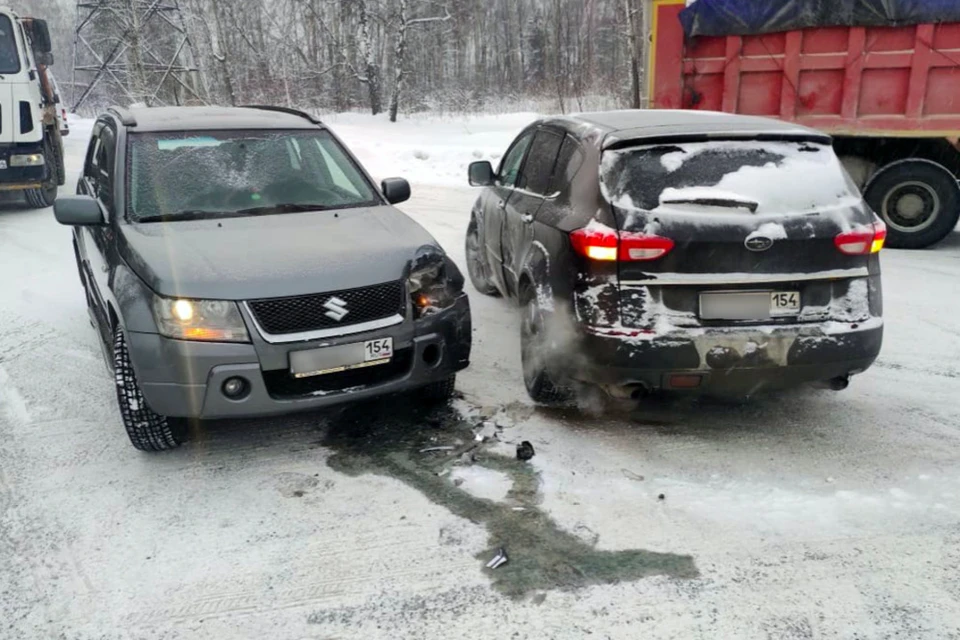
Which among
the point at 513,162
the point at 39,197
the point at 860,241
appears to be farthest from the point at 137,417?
the point at 39,197

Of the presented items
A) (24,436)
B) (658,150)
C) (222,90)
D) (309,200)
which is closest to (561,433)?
(658,150)

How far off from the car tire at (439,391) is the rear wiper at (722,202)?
1619 mm

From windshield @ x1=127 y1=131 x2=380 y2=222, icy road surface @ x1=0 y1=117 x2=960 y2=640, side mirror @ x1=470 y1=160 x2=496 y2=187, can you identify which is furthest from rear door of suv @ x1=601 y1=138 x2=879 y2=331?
side mirror @ x1=470 y1=160 x2=496 y2=187

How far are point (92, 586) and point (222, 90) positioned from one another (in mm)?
34598

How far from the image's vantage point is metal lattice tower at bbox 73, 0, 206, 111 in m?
25.5

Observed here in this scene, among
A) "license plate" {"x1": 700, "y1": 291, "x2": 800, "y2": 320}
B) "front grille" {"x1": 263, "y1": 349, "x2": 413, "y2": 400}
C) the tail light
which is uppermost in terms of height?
the tail light

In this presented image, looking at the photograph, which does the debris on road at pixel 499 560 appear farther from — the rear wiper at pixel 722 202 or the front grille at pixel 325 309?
the rear wiper at pixel 722 202

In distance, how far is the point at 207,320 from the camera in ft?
11.4

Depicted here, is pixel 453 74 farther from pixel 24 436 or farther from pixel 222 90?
pixel 24 436

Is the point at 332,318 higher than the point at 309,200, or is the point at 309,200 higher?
the point at 309,200

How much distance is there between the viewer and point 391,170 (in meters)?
16.2

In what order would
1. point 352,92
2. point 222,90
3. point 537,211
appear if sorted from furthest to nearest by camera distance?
1. point 222,90
2. point 352,92
3. point 537,211

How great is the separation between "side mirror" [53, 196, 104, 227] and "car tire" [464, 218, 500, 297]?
10.2 ft

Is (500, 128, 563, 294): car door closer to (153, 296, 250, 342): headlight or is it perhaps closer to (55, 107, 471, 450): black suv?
(55, 107, 471, 450): black suv
